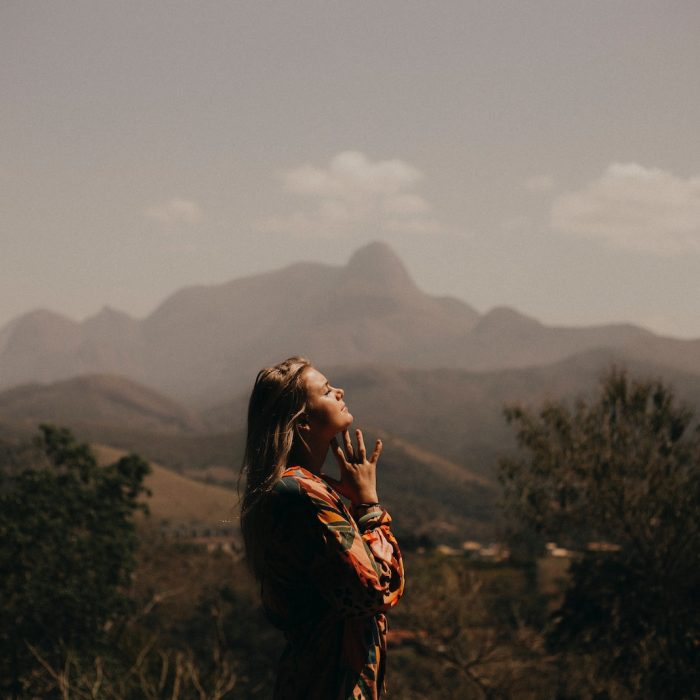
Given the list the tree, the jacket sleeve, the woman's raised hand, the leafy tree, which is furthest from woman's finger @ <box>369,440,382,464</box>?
the leafy tree

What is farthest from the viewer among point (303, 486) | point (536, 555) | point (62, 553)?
point (536, 555)

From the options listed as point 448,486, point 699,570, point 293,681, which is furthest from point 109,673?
point 448,486

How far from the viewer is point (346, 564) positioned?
2523 millimetres

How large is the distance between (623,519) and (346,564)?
1765cm

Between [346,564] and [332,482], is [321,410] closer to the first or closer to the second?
[332,482]

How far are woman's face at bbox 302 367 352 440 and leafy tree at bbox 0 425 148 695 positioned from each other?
1957cm

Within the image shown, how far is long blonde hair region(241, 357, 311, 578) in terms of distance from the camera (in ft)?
8.97

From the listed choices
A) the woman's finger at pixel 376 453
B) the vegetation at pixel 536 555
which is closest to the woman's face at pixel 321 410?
the woman's finger at pixel 376 453

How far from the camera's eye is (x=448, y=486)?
174500 millimetres

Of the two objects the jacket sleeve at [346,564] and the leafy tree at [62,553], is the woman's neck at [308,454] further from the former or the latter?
the leafy tree at [62,553]

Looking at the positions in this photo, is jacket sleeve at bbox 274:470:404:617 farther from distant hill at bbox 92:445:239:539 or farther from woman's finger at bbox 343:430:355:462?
distant hill at bbox 92:445:239:539

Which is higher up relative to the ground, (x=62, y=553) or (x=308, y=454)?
(x=308, y=454)

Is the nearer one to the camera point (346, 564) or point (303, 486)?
point (346, 564)

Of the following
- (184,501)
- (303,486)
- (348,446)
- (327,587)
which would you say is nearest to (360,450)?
(348,446)
